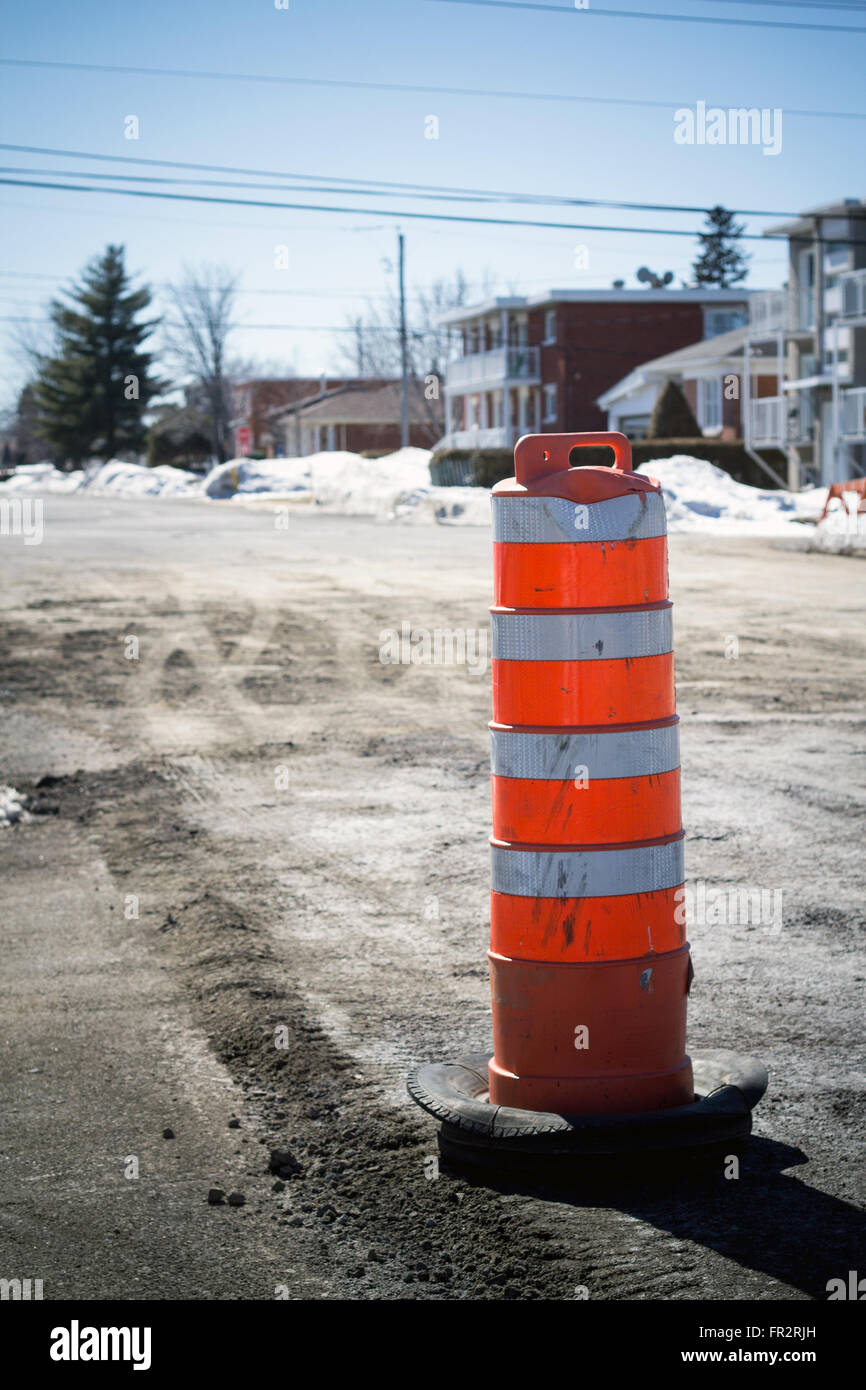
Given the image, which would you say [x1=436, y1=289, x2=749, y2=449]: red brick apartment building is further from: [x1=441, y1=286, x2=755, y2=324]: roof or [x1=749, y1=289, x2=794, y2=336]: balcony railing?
[x1=749, y1=289, x2=794, y2=336]: balcony railing

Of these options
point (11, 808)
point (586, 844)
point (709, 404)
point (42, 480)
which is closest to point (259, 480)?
point (709, 404)

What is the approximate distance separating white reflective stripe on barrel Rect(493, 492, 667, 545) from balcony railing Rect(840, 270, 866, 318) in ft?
133

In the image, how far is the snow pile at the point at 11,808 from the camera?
7.45m

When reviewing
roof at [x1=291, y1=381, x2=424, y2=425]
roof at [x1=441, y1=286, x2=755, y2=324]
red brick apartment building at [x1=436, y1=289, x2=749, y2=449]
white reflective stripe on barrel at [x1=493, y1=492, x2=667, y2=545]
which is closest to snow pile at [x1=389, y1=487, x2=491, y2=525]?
red brick apartment building at [x1=436, y1=289, x2=749, y2=449]

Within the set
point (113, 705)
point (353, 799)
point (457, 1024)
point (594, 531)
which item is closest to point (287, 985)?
point (457, 1024)

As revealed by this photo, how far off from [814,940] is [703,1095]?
1.70 m

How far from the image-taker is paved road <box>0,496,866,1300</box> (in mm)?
3094

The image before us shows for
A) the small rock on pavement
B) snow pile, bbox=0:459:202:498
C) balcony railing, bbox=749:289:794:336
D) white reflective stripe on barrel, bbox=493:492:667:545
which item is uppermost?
balcony railing, bbox=749:289:794:336

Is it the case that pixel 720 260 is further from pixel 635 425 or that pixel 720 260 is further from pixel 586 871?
pixel 586 871

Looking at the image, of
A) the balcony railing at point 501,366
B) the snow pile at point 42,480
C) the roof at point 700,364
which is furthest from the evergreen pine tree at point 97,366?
the roof at point 700,364

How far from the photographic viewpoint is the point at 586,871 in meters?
3.39

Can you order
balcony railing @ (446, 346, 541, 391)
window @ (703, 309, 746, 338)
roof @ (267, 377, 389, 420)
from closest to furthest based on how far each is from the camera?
window @ (703, 309, 746, 338) → balcony railing @ (446, 346, 541, 391) → roof @ (267, 377, 389, 420)

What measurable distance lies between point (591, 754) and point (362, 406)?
84.7 m

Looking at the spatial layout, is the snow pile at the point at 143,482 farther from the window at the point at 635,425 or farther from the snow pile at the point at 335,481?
the window at the point at 635,425
